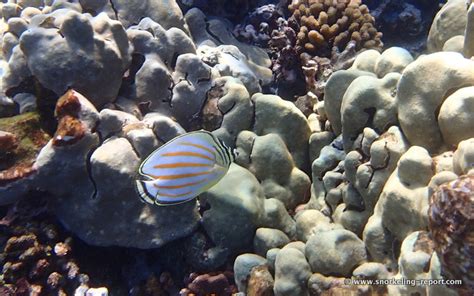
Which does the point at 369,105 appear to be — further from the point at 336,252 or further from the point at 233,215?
the point at 233,215

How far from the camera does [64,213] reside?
10.6 feet

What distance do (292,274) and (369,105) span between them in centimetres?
146

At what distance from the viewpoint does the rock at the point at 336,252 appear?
2699 millimetres

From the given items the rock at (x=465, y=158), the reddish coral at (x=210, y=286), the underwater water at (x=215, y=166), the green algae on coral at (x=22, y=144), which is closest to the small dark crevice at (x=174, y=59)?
the underwater water at (x=215, y=166)

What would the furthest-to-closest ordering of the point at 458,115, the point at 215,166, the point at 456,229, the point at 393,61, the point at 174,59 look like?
the point at 174,59
the point at 393,61
the point at 215,166
the point at 458,115
the point at 456,229

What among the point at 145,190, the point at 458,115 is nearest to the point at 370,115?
the point at 458,115

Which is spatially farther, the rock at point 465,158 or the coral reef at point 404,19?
the coral reef at point 404,19

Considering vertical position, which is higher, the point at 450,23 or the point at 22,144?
the point at 450,23

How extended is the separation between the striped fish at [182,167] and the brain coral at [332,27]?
2837mm

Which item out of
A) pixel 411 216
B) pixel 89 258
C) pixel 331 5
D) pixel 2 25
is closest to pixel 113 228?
pixel 89 258

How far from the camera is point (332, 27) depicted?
15.9 ft

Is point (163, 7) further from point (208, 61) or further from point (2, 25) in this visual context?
point (2, 25)

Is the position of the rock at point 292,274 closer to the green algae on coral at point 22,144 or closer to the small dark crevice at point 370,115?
the small dark crevice at point 370,115

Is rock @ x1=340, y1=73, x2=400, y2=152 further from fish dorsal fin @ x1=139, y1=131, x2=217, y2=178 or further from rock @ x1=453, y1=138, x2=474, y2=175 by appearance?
fish dorsal fin @ x1=139, y1=131, x2=217, y2=178
